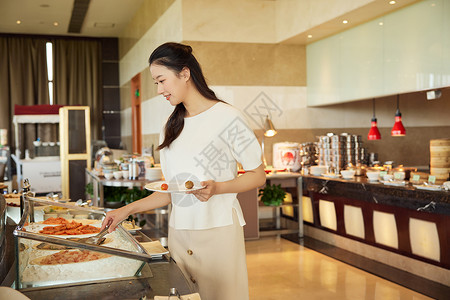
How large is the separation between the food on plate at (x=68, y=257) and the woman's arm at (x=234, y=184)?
0.38m

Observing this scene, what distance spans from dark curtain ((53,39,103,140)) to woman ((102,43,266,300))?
10.3 m

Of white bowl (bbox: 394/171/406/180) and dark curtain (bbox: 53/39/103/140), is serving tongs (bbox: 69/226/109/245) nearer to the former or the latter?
white bowl (bbox: 394/171/406/180)

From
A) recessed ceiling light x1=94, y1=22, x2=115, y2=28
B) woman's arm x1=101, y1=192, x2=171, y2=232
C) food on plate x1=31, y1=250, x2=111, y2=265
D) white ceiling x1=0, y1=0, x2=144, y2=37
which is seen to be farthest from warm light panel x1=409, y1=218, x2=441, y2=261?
recessed ceiling light x1=94, y1=22, x2=115, y2=28

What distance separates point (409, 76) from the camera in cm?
492

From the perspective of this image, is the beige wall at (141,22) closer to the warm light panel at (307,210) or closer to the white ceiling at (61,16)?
the white ceiling at (61,16)

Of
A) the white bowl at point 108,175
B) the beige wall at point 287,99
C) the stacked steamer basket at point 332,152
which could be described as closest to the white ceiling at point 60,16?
the beige wall at point 287,99

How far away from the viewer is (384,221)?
481 centimetres

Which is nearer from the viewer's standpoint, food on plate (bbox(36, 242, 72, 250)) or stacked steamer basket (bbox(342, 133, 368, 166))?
food on plate (bbox(36, 242, 72, 250))

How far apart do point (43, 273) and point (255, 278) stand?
305 centimetres

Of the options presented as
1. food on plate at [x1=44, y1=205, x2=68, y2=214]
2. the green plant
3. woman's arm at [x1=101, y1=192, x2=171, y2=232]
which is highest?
woman's arm at [x1=101, y1=192, x2=171, y2=232]

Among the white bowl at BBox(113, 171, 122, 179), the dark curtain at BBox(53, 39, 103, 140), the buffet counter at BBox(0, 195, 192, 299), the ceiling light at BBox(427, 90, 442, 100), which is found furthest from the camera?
the dark curtain at BBox(53, 39, 103, 140)

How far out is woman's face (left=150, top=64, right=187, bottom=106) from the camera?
6.29 feet

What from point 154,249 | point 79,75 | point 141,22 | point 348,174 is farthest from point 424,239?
point 79,75

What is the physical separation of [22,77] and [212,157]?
10621 mm
